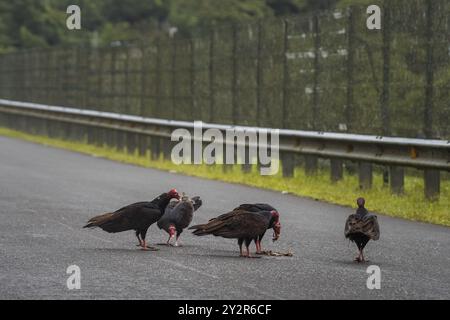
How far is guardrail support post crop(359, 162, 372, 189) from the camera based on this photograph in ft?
57.7

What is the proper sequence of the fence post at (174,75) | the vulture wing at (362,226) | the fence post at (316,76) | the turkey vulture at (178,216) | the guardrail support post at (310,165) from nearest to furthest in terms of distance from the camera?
the vulture wing at (362,226), the turkey vulture at (178,216), the guardrail support post at (310,165), the fence post at (316,76), the fence post at (174,75)

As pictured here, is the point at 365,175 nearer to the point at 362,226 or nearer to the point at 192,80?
the point at 362,226

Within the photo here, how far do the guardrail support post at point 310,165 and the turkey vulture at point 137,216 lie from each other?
9.28m

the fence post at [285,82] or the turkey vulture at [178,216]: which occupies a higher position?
the fence post at [285,82]

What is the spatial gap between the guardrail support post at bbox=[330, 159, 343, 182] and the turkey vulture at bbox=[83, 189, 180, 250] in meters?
8.33

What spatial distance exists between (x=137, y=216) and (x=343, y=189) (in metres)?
7.67

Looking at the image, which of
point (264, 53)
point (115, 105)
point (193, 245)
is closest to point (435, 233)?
point (193, 245)

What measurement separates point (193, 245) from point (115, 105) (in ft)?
67.6

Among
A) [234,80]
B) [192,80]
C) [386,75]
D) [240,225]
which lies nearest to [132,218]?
[240,225]

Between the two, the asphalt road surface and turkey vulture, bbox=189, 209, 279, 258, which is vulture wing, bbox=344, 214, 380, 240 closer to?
the asphalt road surface

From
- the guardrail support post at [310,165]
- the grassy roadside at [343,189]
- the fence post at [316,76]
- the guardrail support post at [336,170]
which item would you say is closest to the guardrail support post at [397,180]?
the grassy roadside at [343,189]

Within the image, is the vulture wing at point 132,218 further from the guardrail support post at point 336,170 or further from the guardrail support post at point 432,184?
the guardrail support post at point 336,170

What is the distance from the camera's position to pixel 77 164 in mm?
24031

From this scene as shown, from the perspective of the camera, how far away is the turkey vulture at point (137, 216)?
10.6m
